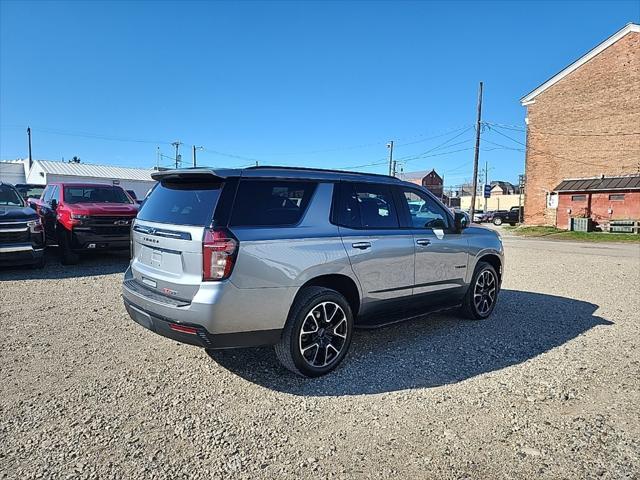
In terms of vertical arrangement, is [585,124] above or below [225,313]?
above

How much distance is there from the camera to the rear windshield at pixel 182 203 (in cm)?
355

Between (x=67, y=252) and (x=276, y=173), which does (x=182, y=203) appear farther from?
(x=67, y=252)

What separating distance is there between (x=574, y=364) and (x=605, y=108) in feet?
105

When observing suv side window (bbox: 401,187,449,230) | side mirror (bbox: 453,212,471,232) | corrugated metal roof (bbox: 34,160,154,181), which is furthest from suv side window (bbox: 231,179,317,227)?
corrugated metal roof (bbox: 34,160,154,181)

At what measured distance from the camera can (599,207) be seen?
29.1 m

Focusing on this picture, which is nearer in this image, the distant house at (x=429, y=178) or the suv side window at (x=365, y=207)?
the suv side window at (x=365, y=207)

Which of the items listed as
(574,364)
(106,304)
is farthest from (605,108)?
(106,304)

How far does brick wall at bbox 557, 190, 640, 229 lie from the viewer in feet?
89.8

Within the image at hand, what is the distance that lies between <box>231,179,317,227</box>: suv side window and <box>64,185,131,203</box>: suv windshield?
8.28 m

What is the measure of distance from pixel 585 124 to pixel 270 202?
33920 millimetres

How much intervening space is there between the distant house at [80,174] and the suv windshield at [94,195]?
35656 mm

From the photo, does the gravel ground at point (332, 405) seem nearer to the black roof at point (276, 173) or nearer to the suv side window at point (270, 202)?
the suv side window at point (270, 202)

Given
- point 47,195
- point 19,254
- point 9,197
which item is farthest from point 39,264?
point 47,195

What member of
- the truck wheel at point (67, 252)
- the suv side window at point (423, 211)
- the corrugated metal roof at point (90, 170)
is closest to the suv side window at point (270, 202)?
the suv side window at point (423, 211)
